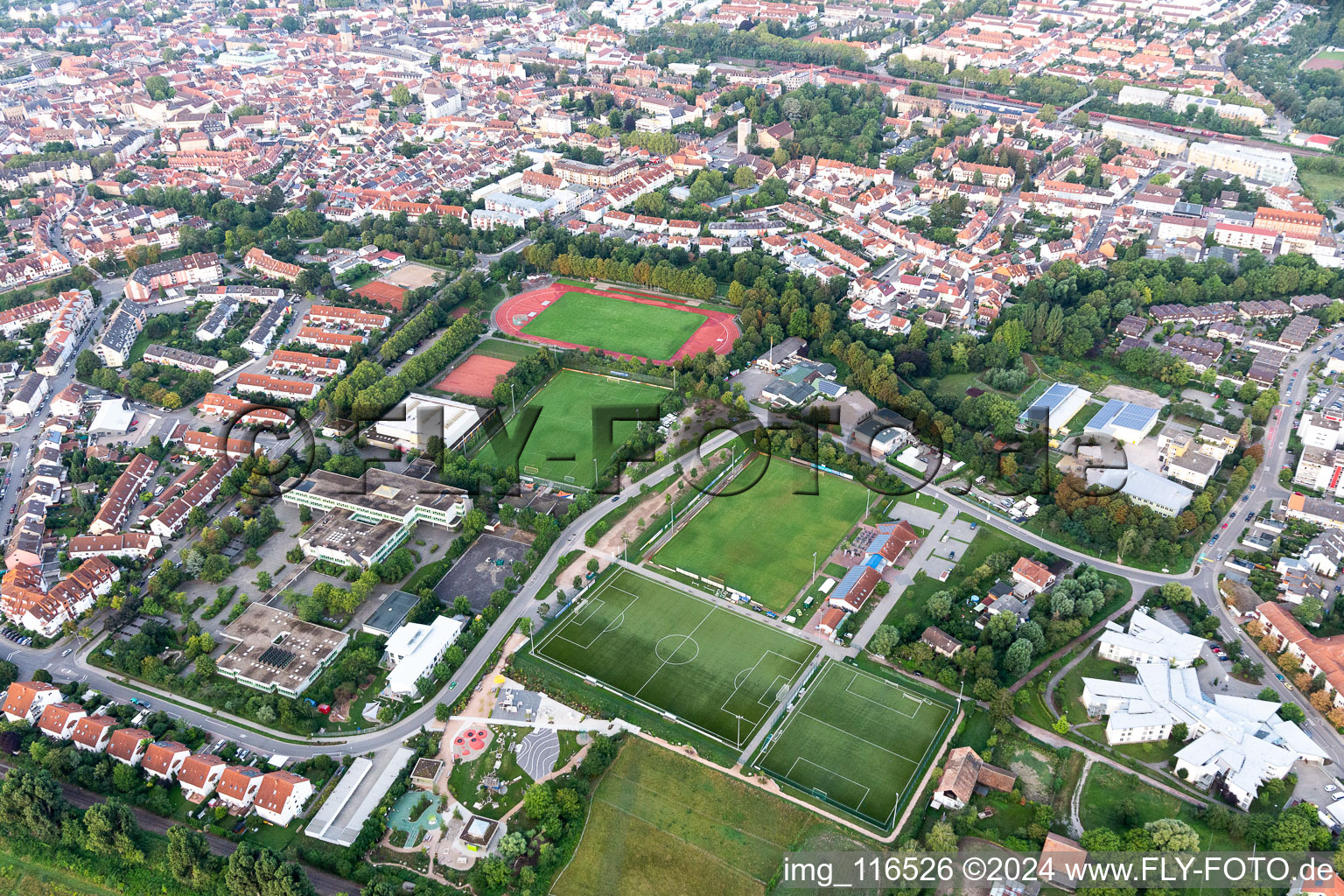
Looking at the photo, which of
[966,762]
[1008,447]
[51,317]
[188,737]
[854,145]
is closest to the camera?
[966,762]

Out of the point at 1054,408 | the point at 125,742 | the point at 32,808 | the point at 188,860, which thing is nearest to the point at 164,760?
the point at 125,742

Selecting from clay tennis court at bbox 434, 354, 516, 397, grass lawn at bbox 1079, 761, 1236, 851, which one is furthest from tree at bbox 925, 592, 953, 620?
clay tennis court at bbox 434, 354, 516, 397

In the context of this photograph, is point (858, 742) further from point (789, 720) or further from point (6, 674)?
point (6, 674)

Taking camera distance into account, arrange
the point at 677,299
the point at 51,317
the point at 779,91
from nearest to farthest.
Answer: the point at 51,317, the point at 677,299, the point at 779,91

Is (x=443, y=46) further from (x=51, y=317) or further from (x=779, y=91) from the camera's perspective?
(x=51, y=317)

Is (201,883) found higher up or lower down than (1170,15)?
lower down

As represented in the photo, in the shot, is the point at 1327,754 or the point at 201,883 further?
the point at 1327,754

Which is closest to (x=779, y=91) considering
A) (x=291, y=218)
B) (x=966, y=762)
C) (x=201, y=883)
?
(x=291, y=218)
